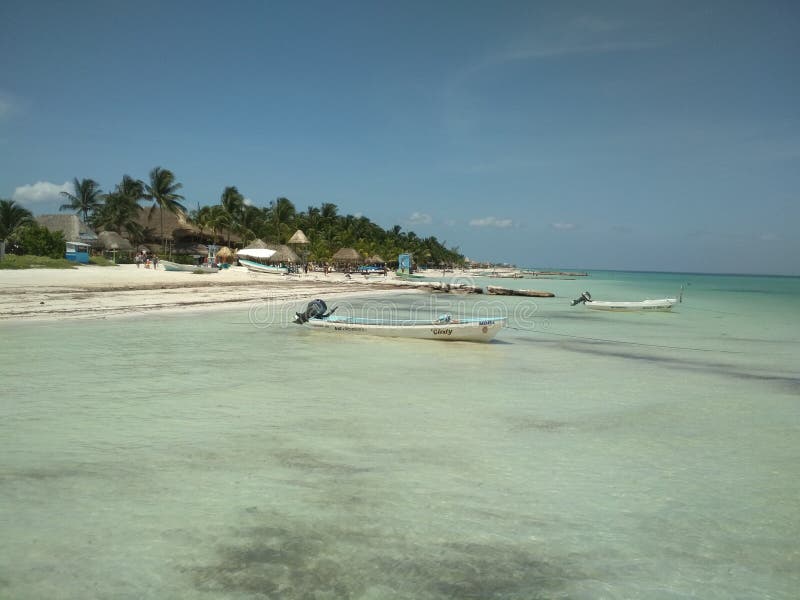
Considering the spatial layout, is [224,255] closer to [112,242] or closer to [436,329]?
[112,242]

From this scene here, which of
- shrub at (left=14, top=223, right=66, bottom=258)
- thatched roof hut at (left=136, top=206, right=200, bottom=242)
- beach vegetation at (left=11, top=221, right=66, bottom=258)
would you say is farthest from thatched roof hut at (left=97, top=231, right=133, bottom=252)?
shrub at (left=14, top=223, right=66, bottom=258)

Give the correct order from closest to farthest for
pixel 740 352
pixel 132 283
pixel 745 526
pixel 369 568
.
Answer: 1. pixel 369 568
2. pixel 745 526
3. pixel 740 352
4. pixel 132 283

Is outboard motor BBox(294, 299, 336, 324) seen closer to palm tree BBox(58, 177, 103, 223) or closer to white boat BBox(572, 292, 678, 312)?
white boat BBox(572, 292, 678, 312)

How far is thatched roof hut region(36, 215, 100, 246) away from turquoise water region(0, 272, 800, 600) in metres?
37.4

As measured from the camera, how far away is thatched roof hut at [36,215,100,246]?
41.8 metres

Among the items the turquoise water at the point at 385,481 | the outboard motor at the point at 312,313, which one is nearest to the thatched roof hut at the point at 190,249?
the outboard motor at the point at 312,313

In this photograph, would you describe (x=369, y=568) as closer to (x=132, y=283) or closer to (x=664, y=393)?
(x=664, y=393)

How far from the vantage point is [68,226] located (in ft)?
138

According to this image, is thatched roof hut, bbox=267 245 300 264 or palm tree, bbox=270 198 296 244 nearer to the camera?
thatched roof hut, bbox=267 245 300 264

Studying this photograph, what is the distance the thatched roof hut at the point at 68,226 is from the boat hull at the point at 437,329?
3803 centimetres

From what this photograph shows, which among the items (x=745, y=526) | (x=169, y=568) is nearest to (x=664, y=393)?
(x=745, y=526)

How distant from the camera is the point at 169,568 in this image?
314 cm

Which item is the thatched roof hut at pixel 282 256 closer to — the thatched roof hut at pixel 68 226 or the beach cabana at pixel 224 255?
the beach cabana at pixel 224 255

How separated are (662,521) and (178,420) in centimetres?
536
